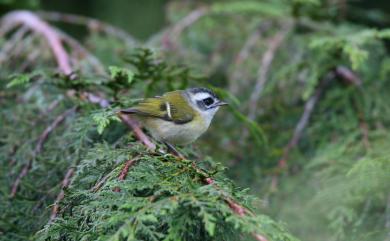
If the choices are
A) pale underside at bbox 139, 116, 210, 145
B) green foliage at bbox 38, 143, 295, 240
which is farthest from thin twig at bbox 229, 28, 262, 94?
green foliage at bbox 38, 143, 295, 240

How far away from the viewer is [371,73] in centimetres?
379

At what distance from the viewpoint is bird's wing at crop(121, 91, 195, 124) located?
9.80 feet

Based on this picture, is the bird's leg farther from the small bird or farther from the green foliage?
the green foliage

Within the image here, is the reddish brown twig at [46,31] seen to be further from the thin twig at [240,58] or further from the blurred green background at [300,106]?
the thin twig at [240,58]

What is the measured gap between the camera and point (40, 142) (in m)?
2.74

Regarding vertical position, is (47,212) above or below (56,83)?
below

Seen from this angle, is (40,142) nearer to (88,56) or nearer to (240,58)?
(88,56)

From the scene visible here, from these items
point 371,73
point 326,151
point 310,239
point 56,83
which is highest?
point 56,83

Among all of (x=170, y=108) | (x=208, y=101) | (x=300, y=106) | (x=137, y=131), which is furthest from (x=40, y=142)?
(x=300, y=106)

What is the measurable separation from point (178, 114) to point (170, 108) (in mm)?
75

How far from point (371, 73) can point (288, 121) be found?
67 centimetres

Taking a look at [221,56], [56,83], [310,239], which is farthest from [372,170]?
[221,56]

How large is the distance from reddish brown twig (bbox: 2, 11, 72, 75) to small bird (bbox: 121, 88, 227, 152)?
→ 68 cm

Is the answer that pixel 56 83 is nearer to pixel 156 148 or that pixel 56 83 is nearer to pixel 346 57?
pixel 156 148
